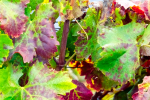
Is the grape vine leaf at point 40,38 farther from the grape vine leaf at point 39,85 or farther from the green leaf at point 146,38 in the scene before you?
the green leaf at point 146,38

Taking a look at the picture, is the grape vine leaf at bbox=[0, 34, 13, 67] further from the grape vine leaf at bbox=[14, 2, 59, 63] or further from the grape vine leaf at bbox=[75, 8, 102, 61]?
A: the grape vine leaf at bbox=[75, 8, 102, 61]

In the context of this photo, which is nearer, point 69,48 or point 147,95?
point 147,95

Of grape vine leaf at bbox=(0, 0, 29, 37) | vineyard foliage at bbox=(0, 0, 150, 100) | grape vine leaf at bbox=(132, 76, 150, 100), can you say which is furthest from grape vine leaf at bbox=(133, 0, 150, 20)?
grape vine leaf at bbox=(0, 0, 29, 37)

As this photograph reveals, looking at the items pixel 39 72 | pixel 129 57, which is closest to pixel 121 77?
pixel 129 57

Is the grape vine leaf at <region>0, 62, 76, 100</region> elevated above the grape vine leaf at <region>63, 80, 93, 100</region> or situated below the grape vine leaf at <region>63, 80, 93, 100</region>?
above

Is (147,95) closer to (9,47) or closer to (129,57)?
(129,57)

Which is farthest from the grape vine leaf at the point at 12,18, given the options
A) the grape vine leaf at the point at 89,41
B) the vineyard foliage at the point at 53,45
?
the grape vine leaf at the point at 89,41

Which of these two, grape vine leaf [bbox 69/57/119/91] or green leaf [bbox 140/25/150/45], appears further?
grape vine leaf [bbox 69/57/119/91]
